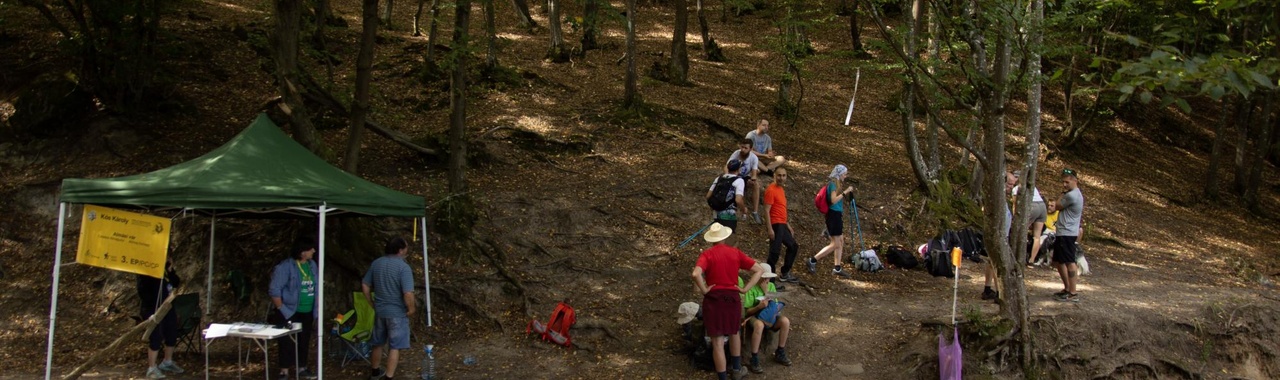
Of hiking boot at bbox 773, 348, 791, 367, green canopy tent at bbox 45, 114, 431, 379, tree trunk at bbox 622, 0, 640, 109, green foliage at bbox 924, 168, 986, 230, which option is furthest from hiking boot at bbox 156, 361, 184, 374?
green foliage at bbox 924, 168, 986, 230

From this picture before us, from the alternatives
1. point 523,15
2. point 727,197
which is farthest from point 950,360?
point 523,15

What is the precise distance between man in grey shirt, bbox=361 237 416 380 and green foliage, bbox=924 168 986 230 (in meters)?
9.27

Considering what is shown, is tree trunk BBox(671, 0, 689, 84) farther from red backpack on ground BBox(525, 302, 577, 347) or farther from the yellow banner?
the yellow banner

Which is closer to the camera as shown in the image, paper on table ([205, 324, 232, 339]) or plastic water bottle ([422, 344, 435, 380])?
paper on table ([205, 324, 232, 339])

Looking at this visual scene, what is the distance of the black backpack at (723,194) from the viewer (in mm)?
10328

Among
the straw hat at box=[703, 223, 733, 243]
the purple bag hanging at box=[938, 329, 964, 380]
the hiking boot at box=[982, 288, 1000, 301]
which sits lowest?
the purple bag hanging at box=[938, 329, 964, 380]

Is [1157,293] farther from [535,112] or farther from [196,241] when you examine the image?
[196,241]

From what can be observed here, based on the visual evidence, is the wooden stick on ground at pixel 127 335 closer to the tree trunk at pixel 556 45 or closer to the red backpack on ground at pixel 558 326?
the red backpack on ground at pixel 558 326

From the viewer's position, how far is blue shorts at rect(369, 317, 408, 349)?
8.01 m

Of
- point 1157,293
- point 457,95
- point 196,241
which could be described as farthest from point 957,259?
point 196,241

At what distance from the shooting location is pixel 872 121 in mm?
20891

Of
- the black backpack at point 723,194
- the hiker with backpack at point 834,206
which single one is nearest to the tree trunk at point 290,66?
the black backpack at point 723,194

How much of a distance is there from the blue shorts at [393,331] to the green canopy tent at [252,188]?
51 cm

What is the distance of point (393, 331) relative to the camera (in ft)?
26.3
